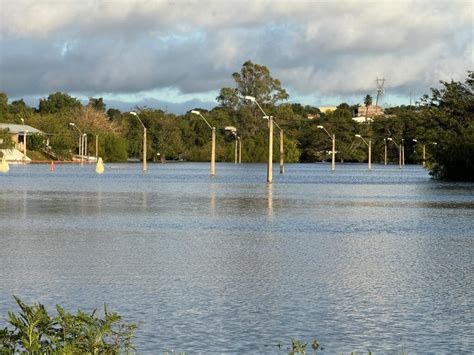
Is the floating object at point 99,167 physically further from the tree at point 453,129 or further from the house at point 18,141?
the house at point 18,141

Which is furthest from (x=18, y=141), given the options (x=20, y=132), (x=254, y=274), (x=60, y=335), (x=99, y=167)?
(x=60, y=335)

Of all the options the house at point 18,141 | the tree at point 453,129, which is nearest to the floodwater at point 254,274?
the tree at point 453,129

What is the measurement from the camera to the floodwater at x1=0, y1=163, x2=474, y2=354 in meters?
14.6

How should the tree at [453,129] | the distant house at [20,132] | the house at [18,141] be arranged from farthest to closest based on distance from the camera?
the distant house at [20,132], the house at [18,141], the tree at [453,129]

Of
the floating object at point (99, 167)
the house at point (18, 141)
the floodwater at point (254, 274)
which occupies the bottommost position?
the floodwater at point (254, 274)

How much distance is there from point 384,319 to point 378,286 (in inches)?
152

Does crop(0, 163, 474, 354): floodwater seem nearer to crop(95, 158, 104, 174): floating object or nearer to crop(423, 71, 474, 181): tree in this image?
crop(423, 71, 474, 181): tree

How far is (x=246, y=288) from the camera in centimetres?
1903

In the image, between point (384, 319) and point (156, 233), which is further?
point (156, 233)

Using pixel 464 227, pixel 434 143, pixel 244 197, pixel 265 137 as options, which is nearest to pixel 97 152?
pixel 265 137

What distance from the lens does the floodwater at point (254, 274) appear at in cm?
1459

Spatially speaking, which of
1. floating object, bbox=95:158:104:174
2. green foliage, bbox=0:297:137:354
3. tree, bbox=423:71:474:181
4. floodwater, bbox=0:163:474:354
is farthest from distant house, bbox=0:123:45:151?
green foliage, bbox=0:297:137:354

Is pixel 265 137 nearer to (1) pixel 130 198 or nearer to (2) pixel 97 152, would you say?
(2) pixel 97 152

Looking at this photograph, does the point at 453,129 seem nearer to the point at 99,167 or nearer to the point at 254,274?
the point at 99,167
